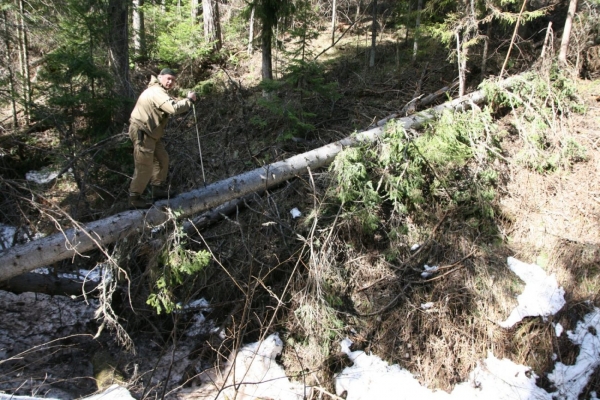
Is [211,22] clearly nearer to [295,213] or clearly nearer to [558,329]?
[295,213]

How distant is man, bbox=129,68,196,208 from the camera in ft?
16.1

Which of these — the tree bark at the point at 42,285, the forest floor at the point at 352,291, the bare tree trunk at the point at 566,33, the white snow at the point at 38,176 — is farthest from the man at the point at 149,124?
the bare tree trunk at the point at 566,33

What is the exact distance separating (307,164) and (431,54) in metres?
7.38

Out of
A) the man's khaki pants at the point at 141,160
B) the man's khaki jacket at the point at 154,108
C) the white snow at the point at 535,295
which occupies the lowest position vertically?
the white snow at the point at 535,295

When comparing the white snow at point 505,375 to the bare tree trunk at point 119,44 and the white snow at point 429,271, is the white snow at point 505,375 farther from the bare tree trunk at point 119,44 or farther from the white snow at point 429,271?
the bare tree trunk at point 119,44

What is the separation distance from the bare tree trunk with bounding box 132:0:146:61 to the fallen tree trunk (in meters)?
6.87

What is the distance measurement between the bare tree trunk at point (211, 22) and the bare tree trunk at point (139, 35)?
1.83 metres

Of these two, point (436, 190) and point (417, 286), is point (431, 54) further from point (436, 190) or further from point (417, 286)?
point (417, 286)

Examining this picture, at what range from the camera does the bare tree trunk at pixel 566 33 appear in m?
8.35

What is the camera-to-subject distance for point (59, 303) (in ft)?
20.6

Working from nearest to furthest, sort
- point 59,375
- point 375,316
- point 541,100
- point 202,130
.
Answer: point 59,375
point 375,316
point 541,100
point 202,130

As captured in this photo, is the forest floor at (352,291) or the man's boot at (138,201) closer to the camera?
the man's boot at (138,201)

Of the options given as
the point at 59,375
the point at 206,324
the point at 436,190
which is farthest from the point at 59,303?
the point at 436,190

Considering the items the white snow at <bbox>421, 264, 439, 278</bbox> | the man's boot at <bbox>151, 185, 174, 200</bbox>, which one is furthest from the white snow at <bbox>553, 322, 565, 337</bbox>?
the man's boot at <bbox>151, 185, 174, 200</bbox>
